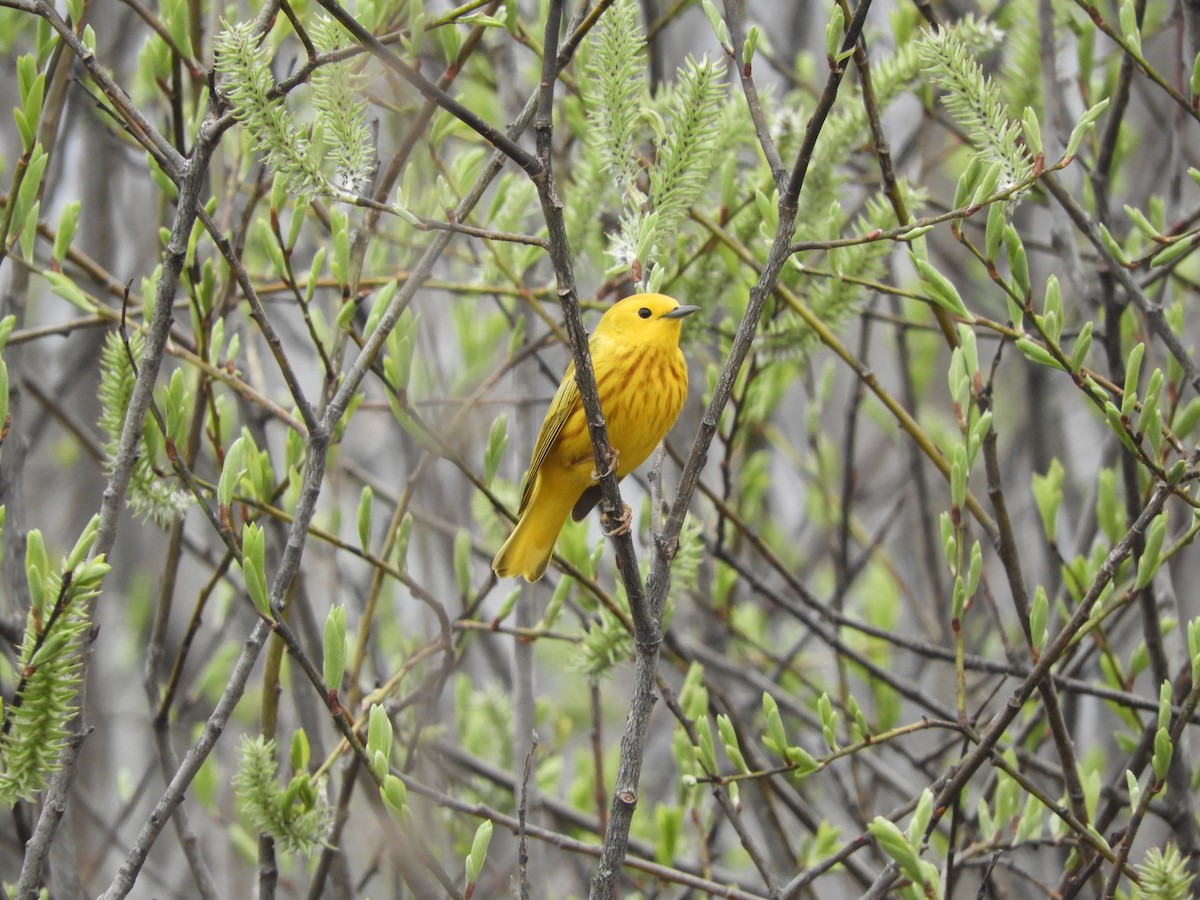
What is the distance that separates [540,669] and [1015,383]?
3.15 metres

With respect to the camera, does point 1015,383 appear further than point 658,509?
Yes

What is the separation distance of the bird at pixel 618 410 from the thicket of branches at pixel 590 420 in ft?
0.39

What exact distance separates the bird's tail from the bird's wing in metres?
0.08

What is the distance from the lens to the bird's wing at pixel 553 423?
3393mm

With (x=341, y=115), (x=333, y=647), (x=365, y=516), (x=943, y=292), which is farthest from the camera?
(x=365, y=516)

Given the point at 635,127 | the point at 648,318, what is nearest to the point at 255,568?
the point at 635,127

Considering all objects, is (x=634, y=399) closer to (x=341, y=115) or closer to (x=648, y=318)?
(x=648, y=318)

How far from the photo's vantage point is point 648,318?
3.44 meters

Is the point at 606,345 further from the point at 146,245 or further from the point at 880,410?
the point at 146,245

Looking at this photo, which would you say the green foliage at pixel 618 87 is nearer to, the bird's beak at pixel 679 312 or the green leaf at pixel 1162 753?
the bird's beak at pixel 679 312

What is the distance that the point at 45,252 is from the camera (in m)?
5.89

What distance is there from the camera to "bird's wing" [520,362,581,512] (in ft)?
11.1

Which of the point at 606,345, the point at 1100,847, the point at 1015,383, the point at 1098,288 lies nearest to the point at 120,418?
the point at 606,345

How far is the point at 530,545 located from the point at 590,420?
1281 millimetres
